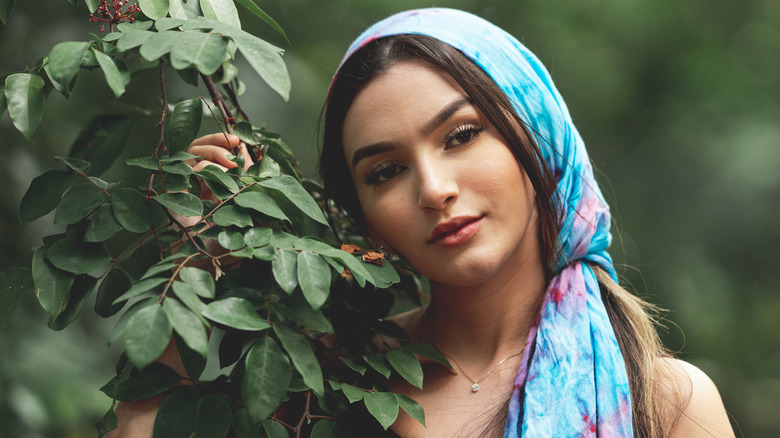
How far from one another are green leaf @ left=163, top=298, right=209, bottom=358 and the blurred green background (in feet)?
4.85

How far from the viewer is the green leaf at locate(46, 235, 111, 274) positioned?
0.97 meters

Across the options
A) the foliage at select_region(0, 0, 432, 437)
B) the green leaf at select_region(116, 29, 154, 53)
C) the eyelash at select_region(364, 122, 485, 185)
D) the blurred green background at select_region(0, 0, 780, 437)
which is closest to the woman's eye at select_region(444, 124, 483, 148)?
the eyelash at select_region(364, 122, 485, 185)

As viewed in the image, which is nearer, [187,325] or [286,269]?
[187,325]

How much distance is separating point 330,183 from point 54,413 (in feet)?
3.71

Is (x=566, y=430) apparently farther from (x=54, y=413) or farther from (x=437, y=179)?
(x=54, y=413)

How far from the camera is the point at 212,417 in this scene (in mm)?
1006

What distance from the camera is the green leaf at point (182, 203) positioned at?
1006mm

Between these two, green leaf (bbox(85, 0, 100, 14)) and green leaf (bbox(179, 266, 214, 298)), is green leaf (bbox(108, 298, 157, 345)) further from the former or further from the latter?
green leaf (bbox(85, 0, 100, 14))

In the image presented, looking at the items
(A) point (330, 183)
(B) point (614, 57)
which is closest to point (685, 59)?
(B) point (614, 57)

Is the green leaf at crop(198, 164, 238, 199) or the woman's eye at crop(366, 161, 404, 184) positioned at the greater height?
the green leaf at crop(198, 164, 238, 199)

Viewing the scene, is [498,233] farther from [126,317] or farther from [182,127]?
[126,317]

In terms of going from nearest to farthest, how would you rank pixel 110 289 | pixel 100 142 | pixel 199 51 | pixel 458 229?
pixel 199 51
pixel 110 289
pixel 458 229
pixel 100 142

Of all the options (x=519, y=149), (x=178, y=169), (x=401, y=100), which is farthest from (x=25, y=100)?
(x=519, y=149)

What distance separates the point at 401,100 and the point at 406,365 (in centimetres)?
53
